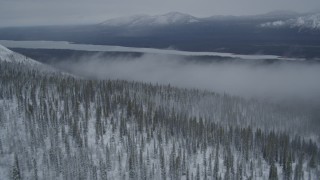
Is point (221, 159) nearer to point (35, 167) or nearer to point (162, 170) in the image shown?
point (162, 170)

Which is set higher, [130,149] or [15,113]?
[15,113]

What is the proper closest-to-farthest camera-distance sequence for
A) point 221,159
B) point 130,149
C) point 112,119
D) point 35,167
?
point 35,167 < point 130,149 < point 221,159 < point 112,119

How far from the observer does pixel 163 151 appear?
174875mm

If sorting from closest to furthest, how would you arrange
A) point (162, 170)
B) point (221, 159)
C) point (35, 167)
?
point (35, 167) → point (162, 170) → point (221, 159)

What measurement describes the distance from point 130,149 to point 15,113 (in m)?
62.8

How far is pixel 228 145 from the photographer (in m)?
197

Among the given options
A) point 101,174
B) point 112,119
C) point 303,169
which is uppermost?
point 112,119

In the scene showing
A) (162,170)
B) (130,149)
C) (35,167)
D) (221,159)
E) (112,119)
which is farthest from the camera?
(112,119)

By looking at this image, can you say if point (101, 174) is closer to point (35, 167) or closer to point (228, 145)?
point (35, 167)

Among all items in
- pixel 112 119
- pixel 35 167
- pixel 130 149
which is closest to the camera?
pixel 35 167

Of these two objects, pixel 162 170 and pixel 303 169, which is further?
pixel 303 169

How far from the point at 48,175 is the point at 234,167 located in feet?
283

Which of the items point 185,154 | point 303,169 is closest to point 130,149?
point 185,154

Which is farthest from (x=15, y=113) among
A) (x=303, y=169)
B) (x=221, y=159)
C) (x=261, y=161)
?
(x=303, y=169)
